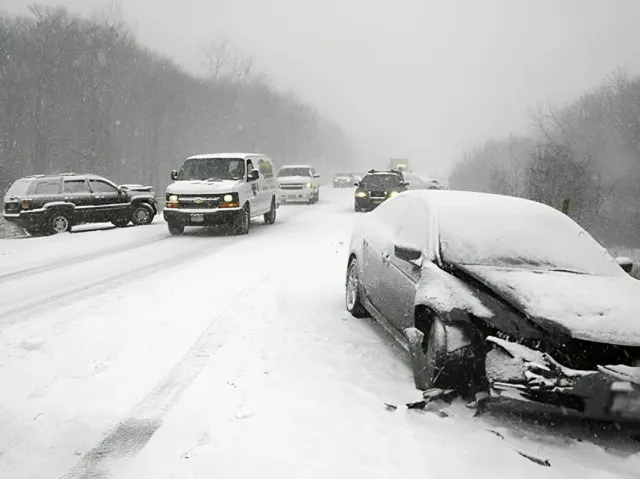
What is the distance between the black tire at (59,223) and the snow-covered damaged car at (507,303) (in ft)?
40.1

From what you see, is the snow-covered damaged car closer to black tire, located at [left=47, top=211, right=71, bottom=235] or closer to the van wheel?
the van wheel

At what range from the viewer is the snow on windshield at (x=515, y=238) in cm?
465

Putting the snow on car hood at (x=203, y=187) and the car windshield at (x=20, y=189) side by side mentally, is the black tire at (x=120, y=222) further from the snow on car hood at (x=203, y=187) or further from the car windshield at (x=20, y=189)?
the snow on car hood at (x=203, y=187)

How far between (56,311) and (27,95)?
43469mm

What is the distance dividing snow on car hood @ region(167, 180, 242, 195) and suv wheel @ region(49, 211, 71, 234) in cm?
376

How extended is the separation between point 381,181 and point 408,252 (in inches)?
702

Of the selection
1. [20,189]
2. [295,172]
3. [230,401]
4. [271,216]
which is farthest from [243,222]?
[295,172]

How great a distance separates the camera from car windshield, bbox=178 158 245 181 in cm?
1453

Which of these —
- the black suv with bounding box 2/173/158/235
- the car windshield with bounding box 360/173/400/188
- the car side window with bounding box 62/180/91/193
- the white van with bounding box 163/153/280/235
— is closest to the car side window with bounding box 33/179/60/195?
the black suv with bounding box 2/173/158/235

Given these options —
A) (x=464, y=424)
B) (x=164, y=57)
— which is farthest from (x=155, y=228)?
(x=164, y=57)

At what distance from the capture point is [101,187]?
16469 mm

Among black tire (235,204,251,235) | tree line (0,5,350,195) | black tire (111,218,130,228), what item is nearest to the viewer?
black tire (235,204,251,235)

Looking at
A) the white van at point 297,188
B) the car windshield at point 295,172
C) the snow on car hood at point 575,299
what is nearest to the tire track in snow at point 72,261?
the snow on car hood at point 575,299

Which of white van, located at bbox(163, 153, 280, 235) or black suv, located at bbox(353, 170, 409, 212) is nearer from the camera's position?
white van, located at bbox(163, 153, 280, 235)
